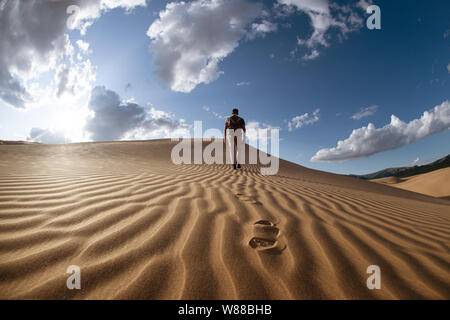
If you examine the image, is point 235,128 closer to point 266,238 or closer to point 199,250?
point 266,238

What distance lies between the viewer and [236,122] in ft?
23.3

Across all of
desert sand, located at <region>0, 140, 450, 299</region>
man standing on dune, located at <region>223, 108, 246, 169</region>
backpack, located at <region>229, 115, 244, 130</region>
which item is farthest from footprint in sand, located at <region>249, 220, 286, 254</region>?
backpack, located at <region>229, 115, 244, 130</region>

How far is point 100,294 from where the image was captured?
1021 millimetres

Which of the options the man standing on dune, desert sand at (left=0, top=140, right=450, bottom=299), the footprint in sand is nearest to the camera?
desert sand at (left=0, top=140, right=450, bottom=299)

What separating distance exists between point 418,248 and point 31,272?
3.12 meters

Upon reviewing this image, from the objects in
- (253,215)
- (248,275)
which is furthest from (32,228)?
(253,215)

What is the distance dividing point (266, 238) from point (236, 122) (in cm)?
582

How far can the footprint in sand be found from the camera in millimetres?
1542

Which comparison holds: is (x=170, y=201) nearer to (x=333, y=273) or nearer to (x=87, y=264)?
(x=87, y=264)

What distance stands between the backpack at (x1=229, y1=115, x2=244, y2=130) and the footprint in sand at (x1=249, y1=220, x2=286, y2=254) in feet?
17.8

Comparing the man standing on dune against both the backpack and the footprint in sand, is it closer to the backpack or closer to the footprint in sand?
the backpack

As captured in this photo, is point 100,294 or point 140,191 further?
point 140,191

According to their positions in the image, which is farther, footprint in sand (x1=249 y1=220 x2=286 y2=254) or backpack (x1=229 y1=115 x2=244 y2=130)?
backpack (x1=229 y1=115 x2=244 y2=130)
